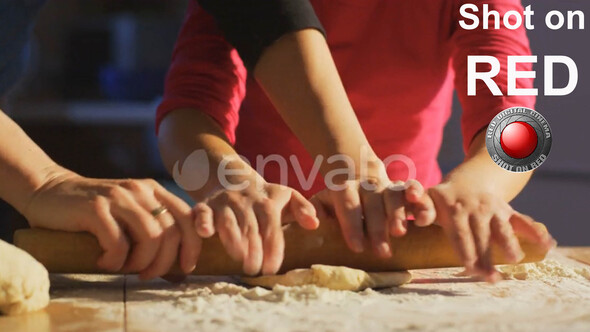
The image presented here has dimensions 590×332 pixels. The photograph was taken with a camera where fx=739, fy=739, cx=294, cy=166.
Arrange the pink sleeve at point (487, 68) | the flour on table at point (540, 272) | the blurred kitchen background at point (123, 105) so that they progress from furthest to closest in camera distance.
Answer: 1. the blurred kitchen background at point (123, 105)
2. the pink sleeve at point (487, 68)
3. the flour on table at point (540, 272)

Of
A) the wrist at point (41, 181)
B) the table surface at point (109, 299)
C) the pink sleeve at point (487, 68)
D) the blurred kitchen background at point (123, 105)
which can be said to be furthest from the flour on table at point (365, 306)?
the blurred kitchen background at point (123, 105)

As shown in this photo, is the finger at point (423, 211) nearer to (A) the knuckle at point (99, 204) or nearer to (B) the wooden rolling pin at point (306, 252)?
(B) the wooden rolling pin at point (306, 252)

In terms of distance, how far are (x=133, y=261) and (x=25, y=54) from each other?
609 mm

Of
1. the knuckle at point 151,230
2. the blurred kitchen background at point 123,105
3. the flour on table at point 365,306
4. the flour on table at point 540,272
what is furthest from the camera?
the blurred kitchen background at point 123,105

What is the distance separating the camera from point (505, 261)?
2.26 feet

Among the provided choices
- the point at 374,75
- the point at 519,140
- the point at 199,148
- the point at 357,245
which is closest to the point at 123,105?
the point at 374,75

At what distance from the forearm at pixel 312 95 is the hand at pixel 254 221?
85mm

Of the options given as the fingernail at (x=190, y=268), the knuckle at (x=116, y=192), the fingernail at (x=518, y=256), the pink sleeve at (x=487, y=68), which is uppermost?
the pink sleeve at (x=487, y=68)

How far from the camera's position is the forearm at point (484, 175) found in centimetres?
74

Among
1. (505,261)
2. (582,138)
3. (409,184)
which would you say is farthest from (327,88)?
(582,138)

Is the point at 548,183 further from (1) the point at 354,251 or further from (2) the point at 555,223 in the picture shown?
(1) the point at 354,251

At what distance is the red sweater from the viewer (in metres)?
0.93

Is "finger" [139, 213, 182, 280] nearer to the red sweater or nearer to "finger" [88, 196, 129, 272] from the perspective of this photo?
"finger" [88, 196, 129, 272]

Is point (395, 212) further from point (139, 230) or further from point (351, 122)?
point (139, 230)
